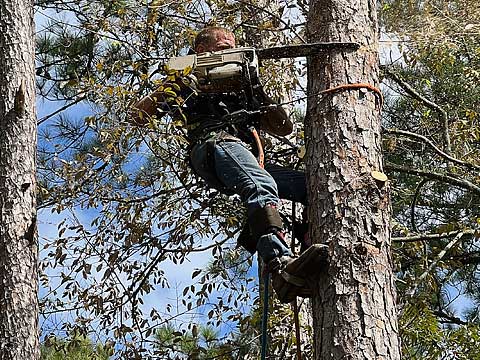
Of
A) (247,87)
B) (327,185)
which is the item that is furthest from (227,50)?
(327,185)

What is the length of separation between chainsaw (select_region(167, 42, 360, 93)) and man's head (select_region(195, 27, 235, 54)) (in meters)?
0.22

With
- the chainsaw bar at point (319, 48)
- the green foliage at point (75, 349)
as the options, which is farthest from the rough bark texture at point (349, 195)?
the green foliage at point (75, 349)

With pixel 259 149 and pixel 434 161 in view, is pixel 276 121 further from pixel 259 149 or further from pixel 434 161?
pixel 434 161

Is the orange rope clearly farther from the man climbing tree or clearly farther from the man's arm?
the man's arm

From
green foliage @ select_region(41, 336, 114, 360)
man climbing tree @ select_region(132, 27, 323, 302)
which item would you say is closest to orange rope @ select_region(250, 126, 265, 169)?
man climbing tree @ select_region(132, 27, 323, 302)

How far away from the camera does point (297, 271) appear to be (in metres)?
2.79

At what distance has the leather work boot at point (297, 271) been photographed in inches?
107

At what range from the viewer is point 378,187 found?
2865 millimetres

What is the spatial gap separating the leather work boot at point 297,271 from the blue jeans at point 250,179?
2.4 inches

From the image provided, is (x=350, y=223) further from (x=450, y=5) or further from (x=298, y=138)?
(x=450, y=5)

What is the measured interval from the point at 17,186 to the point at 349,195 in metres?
2.04

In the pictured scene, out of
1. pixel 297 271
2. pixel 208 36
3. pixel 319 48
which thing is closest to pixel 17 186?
pixel 208 36

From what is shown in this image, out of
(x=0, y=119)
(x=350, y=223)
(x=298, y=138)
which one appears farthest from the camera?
(x=298, y=138)

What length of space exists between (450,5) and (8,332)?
4207 millimetres
